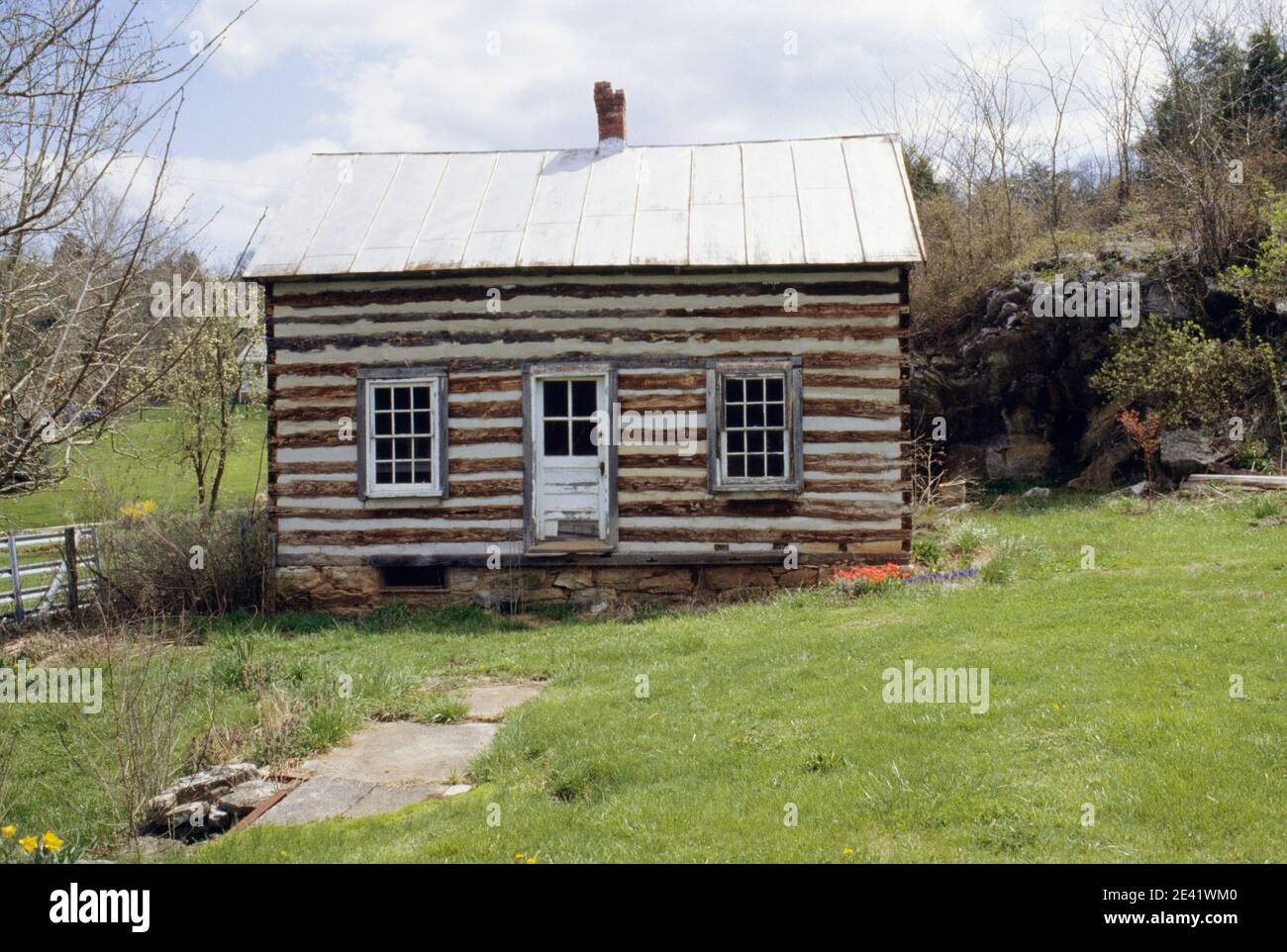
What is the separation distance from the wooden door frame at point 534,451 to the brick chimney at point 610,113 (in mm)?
4353

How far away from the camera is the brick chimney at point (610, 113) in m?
15.0

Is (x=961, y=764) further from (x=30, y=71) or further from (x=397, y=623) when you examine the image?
(x=397, y=623)

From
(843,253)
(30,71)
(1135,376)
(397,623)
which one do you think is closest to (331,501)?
(397,623)

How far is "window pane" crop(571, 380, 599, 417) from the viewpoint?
13008 millimetres

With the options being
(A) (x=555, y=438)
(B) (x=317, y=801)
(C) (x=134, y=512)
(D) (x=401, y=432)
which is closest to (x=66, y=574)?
(C) (x=134, y=512)

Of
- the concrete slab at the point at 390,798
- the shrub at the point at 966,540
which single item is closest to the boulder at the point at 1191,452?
the shrub at the point at 966,540

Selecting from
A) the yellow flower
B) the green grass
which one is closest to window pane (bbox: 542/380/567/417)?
the green grass

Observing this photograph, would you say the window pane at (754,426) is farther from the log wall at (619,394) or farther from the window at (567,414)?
the window at (567,414)

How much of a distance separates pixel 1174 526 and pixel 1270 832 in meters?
9.16

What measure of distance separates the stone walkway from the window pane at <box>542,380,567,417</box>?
5113 millimetres

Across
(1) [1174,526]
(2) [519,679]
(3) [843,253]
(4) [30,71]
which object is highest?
(3) [843,253]

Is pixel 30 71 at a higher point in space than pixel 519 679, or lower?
higher

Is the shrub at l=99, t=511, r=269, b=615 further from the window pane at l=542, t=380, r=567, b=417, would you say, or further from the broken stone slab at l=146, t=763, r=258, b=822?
the broken stone slab at l=146, t=763, r=258, b=822
